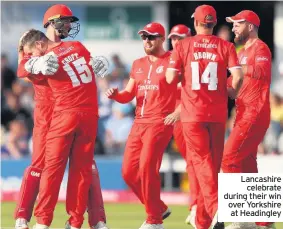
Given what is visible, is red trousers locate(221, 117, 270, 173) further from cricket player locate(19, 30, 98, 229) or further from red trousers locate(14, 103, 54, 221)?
red trousers locate(14, 103, 54, 221)

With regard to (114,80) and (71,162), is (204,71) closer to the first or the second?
(71,162)

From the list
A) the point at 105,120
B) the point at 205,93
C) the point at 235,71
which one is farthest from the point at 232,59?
the point at 105,120

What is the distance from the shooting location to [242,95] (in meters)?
12.8

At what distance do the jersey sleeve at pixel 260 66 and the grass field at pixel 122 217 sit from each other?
2182 millimetres

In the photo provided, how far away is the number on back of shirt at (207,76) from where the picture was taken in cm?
1192

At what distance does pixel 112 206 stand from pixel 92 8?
4838 millimetres

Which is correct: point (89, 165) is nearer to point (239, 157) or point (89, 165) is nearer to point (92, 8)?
point (239, 157)

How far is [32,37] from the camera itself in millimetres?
12141

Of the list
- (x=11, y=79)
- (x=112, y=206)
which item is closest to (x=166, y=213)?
(x=112, y=206)

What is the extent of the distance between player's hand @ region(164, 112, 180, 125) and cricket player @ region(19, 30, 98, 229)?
1036mm

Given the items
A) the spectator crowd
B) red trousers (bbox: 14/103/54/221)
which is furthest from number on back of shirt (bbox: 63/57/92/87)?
the spectator crowd

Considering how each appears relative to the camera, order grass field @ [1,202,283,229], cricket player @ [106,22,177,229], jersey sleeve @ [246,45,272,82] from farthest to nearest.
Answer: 1. grass field @ [1,202,283,229]
2. cricket player @ [106,22,177,229]
3. jersey sleeve @ [246,45,272,82]

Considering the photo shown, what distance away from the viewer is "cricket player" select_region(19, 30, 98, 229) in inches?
468

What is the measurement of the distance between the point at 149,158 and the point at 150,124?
395mm
